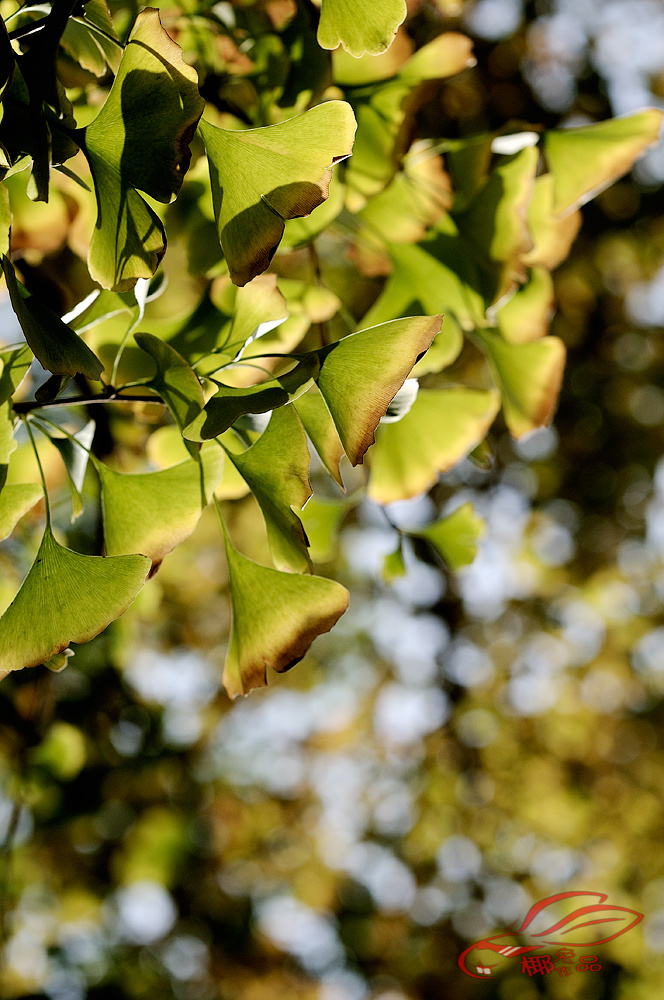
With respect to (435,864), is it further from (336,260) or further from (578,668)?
(336,260)

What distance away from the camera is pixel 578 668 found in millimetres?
3238

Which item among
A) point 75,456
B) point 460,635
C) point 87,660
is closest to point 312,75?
point 75,456

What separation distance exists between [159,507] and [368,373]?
0.55ft

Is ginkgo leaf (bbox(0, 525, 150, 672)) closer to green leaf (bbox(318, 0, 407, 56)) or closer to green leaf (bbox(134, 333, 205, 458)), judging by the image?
green leaf (bbox(134, 333, 205, 458))

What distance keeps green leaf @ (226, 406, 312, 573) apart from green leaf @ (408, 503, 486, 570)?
0.33 meters

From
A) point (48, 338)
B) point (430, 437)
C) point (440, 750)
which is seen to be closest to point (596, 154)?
point (430, 437)

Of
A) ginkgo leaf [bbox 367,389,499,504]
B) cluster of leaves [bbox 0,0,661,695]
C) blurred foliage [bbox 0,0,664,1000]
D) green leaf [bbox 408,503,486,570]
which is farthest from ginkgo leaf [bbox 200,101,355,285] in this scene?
blurred foliage [bbox 0,0,664,1000]

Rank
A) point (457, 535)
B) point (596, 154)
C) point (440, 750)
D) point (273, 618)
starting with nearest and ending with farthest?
point (273, 618)
point (596, 154)
point (457, 535)
point (440, 750)

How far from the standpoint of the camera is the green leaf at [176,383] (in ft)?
1.23

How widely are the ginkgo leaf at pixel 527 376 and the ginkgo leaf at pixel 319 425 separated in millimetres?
251

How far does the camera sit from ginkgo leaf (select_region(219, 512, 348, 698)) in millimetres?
420

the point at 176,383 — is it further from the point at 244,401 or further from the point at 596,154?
the point at 596,154

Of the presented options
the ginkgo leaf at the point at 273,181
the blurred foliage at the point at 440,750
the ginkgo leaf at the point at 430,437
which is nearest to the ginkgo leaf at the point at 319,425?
the ginkgo leaf at the point at 273,181

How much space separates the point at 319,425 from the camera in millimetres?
434
